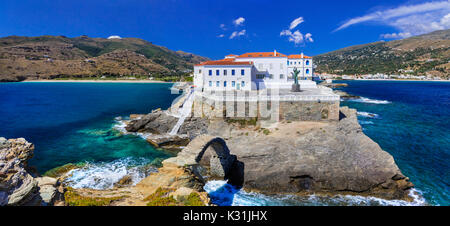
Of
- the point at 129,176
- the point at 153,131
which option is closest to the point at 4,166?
the point at 129,176

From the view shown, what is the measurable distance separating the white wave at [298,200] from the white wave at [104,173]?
8.21 meters

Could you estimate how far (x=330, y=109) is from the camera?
92.9ft

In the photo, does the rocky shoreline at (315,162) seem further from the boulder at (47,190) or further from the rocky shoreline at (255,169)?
the boulder at (47,190)

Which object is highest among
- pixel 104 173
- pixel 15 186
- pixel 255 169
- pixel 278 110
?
pixel 278 110

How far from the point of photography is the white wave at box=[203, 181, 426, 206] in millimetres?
17156

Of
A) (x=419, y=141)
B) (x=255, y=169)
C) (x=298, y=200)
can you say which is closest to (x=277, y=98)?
(x=255, y=169)

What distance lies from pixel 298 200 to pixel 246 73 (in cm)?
2583

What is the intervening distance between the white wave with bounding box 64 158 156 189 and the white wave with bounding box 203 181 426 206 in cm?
821

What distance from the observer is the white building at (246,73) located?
38.8 meters

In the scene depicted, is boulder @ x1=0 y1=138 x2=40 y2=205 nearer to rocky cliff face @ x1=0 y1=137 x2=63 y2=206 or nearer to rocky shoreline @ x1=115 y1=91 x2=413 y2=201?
rocky cliff face @ x1=0 y1=137 x2=63 y2=206

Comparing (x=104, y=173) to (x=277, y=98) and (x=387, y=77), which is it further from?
(x=387, y=77)

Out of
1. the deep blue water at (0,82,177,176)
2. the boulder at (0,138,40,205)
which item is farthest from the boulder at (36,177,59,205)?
the deep blue water at (0,82,177,176)

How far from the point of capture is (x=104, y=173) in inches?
845

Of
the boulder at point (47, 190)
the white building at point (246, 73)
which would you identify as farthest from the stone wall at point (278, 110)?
the boulder at point (47, 190)
